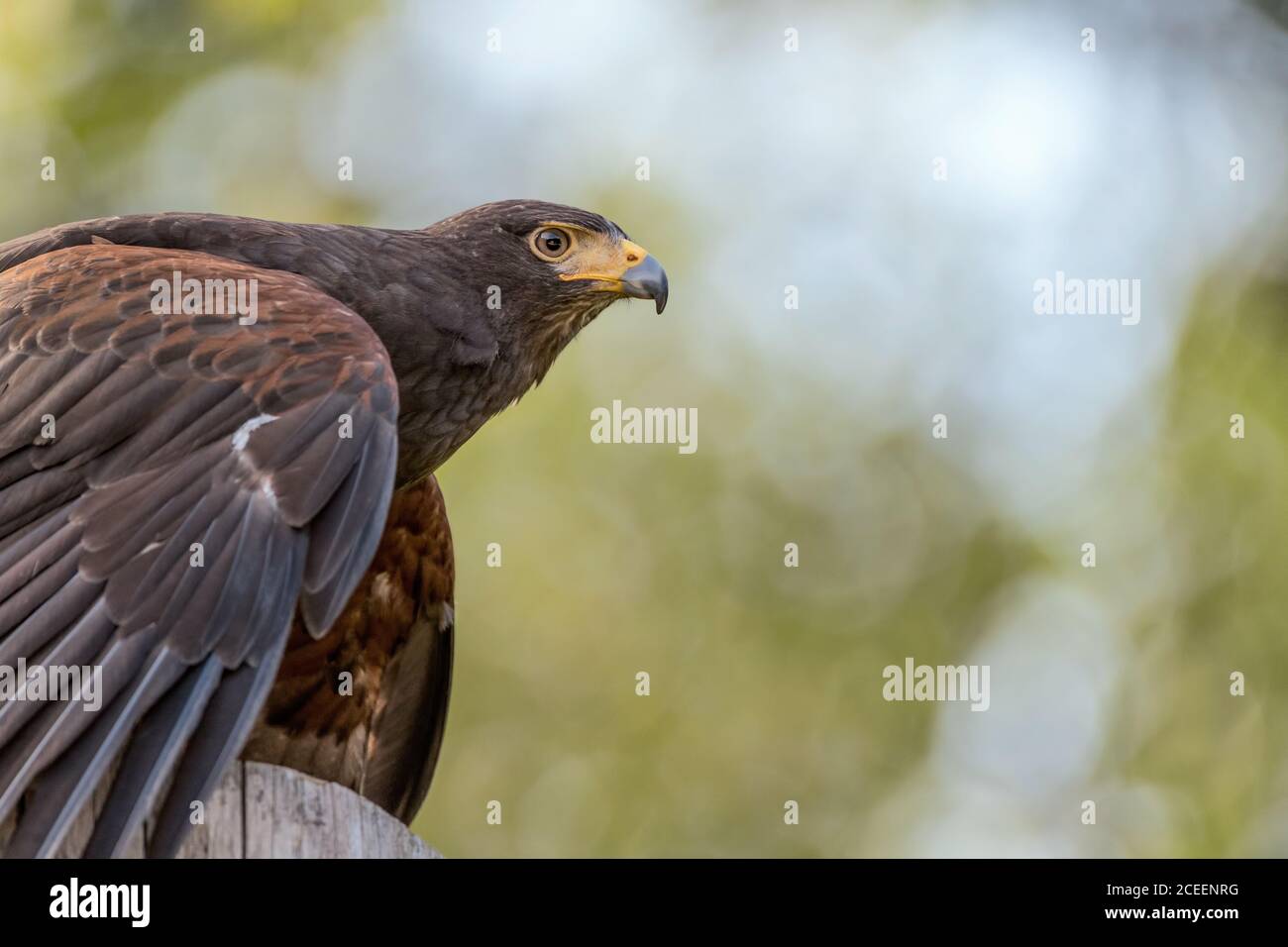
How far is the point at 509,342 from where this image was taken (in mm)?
6207

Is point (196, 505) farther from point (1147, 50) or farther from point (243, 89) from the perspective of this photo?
point (1147, 50)

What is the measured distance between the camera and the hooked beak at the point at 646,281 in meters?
6.30

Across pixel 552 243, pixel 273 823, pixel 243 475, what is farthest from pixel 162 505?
pixel 552 243

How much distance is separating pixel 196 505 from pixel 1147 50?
352 inches

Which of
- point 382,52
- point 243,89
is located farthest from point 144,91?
point 382,52

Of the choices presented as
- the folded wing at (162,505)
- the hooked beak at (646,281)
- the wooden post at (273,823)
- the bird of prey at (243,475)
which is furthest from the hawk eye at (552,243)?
the wooden post at (273,823)

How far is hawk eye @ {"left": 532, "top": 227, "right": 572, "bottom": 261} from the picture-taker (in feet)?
21.0

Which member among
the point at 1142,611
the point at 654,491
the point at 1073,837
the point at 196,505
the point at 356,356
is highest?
the point at 356,356

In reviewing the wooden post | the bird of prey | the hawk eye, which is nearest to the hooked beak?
the bird of prey

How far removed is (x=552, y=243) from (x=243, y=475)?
85.7 inches

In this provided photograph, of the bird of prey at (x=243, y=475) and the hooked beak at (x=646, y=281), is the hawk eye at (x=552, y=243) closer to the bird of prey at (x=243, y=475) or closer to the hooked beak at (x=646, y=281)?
the bird of prey at (x=243, y=475)

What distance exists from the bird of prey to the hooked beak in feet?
0.04

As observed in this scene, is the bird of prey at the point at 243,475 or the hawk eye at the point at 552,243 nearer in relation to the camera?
the bird of prey at the point at 243,475

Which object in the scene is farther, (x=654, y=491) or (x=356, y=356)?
(x=654, y=491)
